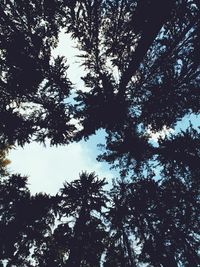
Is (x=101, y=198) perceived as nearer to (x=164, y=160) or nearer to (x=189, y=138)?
(x=164, y=160)

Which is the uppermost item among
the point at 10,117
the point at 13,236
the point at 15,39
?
the point at 15,39

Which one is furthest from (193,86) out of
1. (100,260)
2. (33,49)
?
(100,260)

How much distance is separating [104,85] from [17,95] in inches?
123

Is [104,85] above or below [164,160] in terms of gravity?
above

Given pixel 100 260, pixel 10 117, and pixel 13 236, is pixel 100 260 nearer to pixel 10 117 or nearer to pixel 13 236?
pixel 13 236

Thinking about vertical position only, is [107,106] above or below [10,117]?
above

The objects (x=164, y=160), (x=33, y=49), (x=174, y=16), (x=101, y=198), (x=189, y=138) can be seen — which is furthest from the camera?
(x=101, y=198)

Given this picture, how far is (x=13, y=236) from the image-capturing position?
1060 cm

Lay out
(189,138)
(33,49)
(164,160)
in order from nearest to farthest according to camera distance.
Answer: (33,49)
(189,138)
(164,160)

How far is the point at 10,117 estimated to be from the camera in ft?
32.3

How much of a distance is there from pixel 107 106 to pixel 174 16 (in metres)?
3.83

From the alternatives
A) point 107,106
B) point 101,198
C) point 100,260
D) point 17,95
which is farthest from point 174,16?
point 100,260

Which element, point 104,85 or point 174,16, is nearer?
point 174,16

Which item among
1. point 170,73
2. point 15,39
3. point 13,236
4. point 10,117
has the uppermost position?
point 170,73
